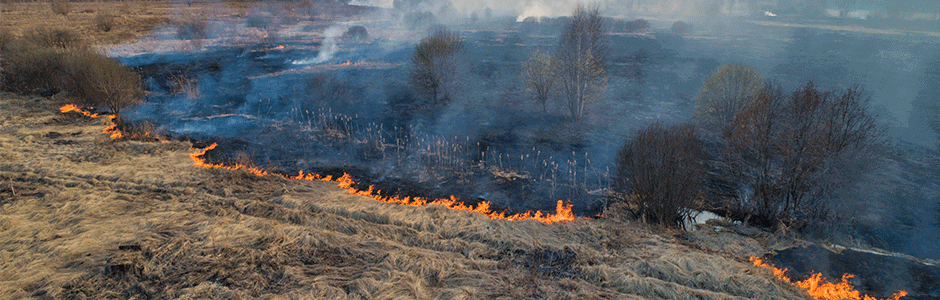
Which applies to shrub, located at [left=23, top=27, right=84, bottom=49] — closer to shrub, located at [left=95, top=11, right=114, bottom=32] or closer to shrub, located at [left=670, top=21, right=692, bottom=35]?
shrub, located at [left=95, top=11, right=114, bottom=32]

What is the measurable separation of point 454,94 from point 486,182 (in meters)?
8.95

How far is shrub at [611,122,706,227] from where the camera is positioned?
7.91 metres

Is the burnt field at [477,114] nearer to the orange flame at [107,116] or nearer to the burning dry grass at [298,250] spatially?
the orange flame at [107,116]

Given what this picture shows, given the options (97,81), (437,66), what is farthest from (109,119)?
(437,66)

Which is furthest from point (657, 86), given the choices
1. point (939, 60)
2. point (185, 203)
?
point (185, 203)

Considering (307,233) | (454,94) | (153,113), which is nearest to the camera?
(307,233)

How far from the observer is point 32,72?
17.8 metres

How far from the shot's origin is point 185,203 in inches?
343

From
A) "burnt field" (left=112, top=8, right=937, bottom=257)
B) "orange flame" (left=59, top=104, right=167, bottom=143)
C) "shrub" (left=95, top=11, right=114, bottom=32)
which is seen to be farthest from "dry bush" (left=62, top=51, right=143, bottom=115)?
"shrub" (left=95, top=11, right=114, bottom=32)

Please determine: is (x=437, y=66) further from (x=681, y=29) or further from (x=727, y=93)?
(x=681, y=29)

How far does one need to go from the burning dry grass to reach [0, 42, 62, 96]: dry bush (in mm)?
11787

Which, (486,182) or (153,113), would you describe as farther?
(153,113)

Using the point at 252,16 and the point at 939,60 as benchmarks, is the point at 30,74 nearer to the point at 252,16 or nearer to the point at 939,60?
the point at 252,16

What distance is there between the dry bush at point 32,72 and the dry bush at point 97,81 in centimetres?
209
